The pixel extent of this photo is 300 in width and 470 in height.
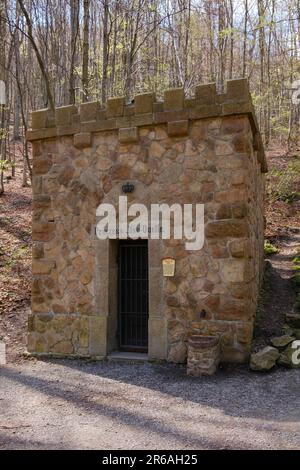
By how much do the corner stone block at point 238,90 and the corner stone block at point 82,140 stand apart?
7.18 feet

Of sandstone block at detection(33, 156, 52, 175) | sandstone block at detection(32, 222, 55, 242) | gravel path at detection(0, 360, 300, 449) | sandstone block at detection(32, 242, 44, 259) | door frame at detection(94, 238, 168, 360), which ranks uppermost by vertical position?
sandstone block at detection(33, 156, 52, 175)

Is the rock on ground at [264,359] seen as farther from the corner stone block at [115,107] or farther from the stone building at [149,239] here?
the corner stone block at [115,107]

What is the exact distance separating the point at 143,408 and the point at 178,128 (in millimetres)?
3781

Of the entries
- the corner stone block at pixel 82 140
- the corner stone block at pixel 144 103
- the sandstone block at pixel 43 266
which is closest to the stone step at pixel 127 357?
the sandstone block at pixel 43 266

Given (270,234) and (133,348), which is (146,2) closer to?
(270,234)

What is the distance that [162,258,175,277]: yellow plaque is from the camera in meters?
6.36

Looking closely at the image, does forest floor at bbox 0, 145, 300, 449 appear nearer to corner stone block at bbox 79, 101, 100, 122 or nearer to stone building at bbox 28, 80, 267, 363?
stone building at bbox 28, 80, 267, 363

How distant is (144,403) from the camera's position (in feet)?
16.1

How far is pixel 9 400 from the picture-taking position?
16.8 feet

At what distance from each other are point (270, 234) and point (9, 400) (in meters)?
9.52

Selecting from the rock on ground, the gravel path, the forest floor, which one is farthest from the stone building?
the gravel path

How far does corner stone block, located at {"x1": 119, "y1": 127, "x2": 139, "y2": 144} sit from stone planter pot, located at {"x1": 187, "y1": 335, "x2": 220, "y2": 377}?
3.06 meters
